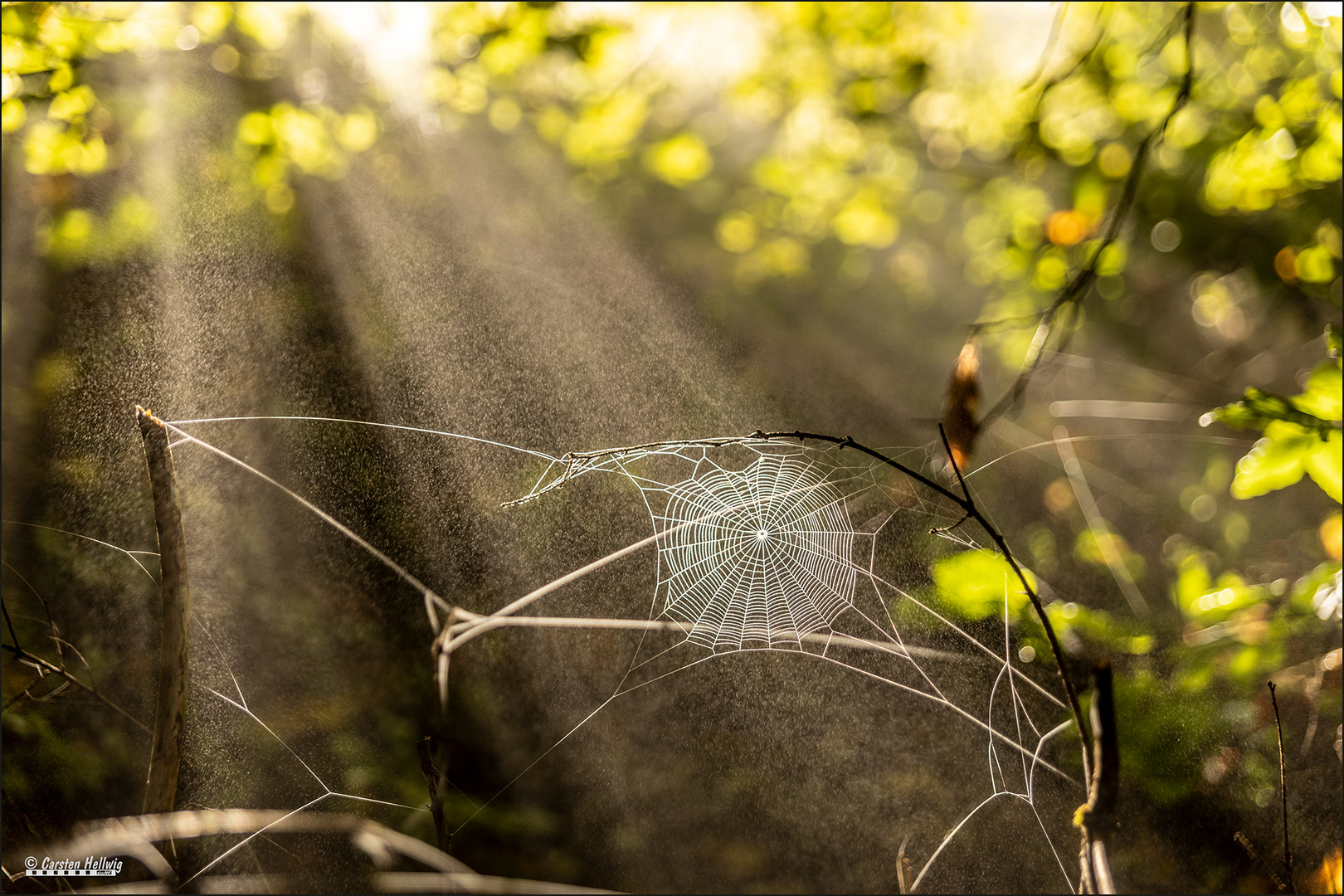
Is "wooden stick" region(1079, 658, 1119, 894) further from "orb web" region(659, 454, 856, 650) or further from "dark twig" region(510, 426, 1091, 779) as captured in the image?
"orb web" region(659, 454, 856, 650)

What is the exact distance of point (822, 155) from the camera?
6.00ft

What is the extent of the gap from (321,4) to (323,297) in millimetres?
717

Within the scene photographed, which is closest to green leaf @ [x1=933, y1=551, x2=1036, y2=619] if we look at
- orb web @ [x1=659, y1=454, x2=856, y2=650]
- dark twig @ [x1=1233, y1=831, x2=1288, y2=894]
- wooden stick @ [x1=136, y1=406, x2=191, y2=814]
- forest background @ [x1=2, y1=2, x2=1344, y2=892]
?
forest background @ [x1=2, y1=2, x2=1344, y2=892]

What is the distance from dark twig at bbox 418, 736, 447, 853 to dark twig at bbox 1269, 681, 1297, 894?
3.38ft

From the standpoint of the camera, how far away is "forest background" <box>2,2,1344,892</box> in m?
0.66

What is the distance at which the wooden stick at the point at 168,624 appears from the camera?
2.07ft

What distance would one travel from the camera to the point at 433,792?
647 mm

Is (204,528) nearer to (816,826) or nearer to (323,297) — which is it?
(323,297)

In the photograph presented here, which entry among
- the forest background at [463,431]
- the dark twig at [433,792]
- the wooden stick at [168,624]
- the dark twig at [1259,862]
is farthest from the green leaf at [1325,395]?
the wooden stick at [168,624]

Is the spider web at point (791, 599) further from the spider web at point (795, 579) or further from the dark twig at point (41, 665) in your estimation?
the dark twig at point (41, 665)

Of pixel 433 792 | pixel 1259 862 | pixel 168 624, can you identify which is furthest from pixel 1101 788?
pixel 168 624

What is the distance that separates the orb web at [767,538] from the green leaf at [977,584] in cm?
11

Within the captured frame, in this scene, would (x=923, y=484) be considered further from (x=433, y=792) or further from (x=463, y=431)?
(x=433, y=792)

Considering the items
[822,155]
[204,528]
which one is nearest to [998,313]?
[822,155]
